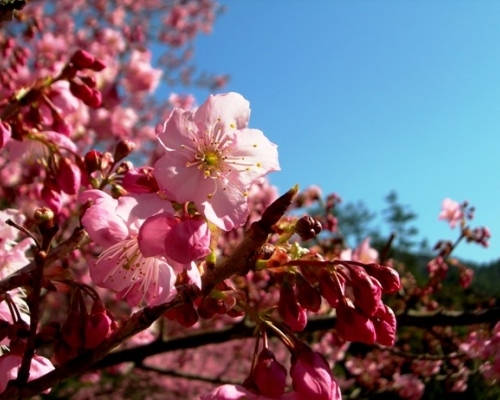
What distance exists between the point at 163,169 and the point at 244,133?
223 millimetres

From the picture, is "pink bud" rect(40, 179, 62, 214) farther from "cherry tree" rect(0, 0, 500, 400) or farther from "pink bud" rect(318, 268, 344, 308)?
"pink bud" rect(318, 268, 344, 308)

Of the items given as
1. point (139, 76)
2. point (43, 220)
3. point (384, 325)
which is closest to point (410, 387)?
point (384, 325)

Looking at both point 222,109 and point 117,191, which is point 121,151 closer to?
point 117,191

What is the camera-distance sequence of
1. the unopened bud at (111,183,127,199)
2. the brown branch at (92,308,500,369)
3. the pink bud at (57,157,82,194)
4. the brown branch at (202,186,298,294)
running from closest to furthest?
the brown branch at (202,186,298,294) < the unopened bud at (111,183,127,199) < the pink bud at (57,157,82,194) < the brown branch at (92,308,500,369)

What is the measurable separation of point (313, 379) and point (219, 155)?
20.4 inches

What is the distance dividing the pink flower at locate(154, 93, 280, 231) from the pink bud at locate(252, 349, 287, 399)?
26 centimetres

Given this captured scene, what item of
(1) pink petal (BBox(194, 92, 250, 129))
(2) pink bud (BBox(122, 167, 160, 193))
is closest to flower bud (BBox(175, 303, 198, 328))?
(2) pink bud (BBox(122, 167, 160, 193))

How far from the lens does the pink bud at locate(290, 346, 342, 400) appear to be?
931mm

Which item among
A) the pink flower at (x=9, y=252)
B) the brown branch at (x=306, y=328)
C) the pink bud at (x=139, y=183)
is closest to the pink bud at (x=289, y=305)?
the pink bud at (x=139, y=183)

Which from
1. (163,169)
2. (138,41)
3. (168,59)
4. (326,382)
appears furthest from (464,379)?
(168,59)

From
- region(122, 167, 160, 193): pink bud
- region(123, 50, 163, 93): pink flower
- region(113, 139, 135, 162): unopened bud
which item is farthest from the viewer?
region(123, 50, 163, 93): pink flower

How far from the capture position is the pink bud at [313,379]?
3.05 feet

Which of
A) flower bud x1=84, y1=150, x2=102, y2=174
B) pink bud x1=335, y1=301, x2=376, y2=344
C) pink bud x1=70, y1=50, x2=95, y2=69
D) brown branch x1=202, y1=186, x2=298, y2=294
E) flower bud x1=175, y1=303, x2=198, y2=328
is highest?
pink bud x1=70, y1=50, x2=95, y2=69

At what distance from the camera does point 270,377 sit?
95 centimetres
